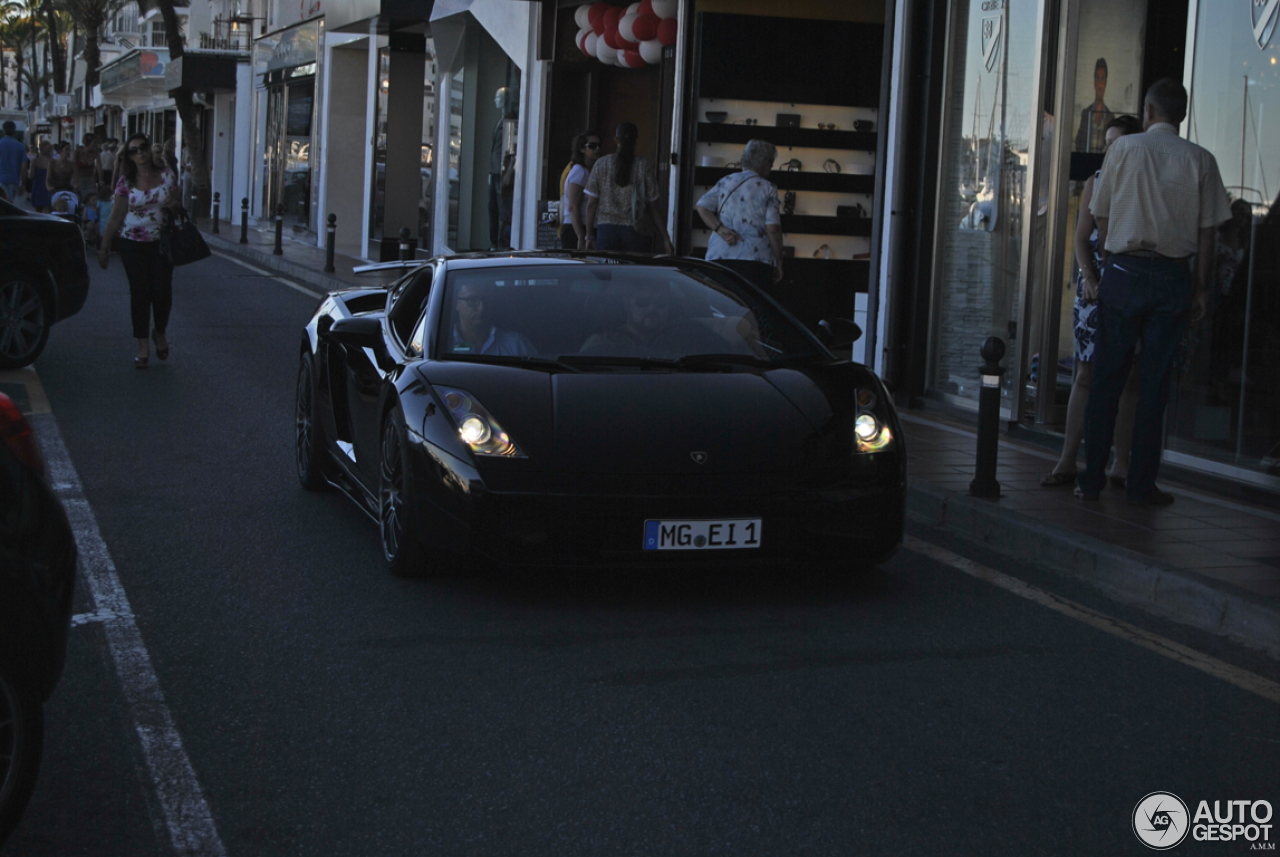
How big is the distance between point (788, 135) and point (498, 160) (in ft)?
31.8

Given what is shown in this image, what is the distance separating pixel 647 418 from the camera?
566 cm

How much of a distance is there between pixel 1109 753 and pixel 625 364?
2.56 metres

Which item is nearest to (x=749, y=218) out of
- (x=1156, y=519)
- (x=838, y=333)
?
Result: (x=838, y=333)

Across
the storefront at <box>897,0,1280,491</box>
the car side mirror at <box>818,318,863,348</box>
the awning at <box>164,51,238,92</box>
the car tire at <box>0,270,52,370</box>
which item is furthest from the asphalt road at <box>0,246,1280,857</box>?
the awning at <box>164,51,238,92</box>

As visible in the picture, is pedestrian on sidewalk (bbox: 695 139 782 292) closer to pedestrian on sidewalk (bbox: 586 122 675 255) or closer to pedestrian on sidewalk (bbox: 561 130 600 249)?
pedestrian on sidewalk (bbox: 586 122 675 255)

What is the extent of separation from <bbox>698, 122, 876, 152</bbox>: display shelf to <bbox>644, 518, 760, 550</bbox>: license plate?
412 inches

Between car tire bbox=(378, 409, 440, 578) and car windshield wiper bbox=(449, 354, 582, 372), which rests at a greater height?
car windshield wiper bbox=(449, 354, 582, 372)

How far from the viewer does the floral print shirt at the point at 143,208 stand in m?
12.1

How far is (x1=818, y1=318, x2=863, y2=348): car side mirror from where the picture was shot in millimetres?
6809

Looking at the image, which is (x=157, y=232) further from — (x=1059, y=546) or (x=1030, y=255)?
(x=1059, y=546)

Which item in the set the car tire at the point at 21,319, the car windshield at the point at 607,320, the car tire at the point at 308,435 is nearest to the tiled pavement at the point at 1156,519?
the car windshield at the point at 607,320

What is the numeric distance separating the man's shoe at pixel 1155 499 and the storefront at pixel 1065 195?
0.79 m

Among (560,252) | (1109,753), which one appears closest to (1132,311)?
(560,252)

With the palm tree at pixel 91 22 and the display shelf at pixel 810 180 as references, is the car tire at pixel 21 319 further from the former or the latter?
the palm tree at pixel 91 22
